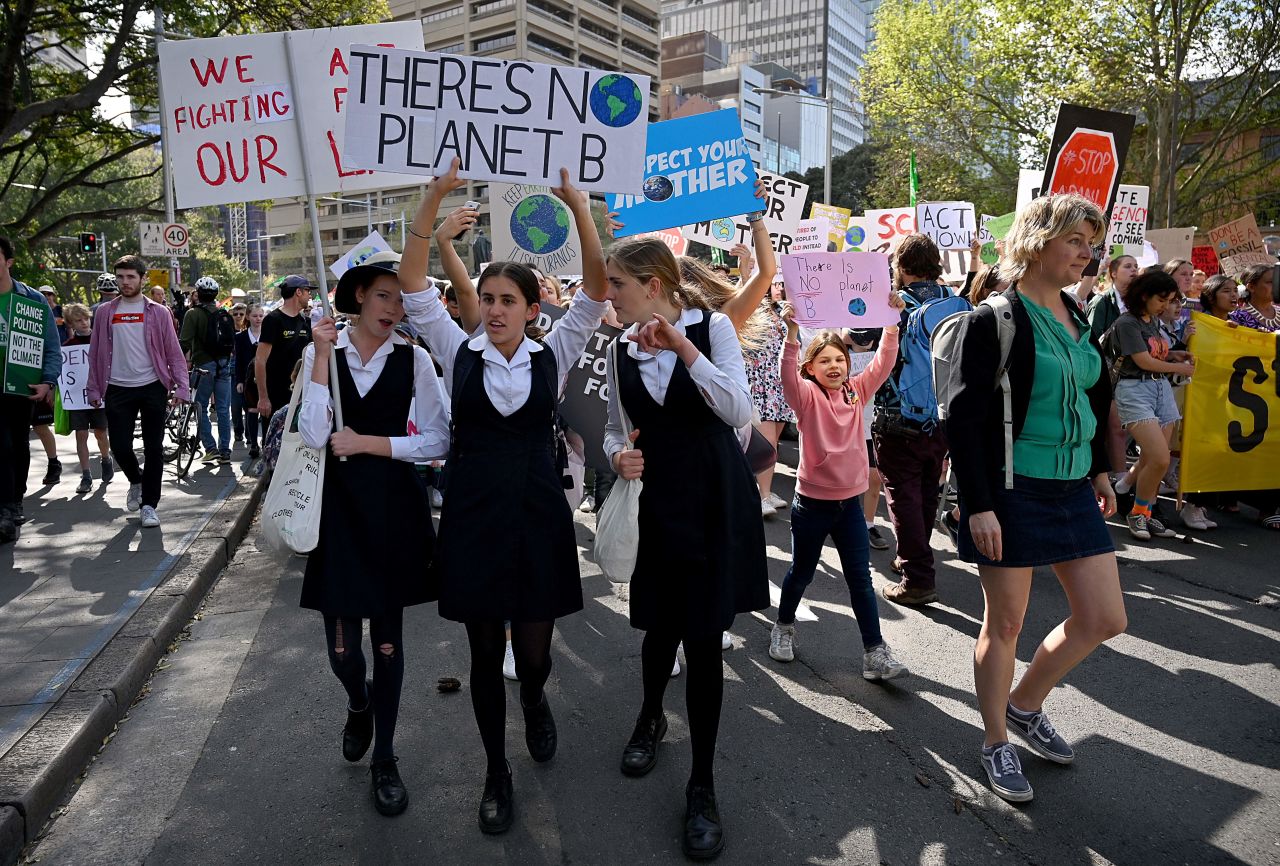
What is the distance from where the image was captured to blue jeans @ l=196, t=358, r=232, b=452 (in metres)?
11.6

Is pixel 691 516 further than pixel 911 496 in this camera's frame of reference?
No

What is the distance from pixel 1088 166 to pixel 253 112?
16.6 ft

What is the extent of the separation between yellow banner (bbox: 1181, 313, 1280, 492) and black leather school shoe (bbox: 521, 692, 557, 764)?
5.94 metres

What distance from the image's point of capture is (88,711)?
13.1 feet

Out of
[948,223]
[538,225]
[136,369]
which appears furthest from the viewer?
[948,223]

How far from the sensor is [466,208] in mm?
3406

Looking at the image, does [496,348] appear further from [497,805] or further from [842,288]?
[842,288]

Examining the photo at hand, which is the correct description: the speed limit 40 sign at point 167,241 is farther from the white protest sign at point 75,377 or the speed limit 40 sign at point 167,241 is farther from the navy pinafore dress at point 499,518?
the navy pinafore dress at point 499,518

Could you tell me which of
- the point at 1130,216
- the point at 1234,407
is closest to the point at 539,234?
the point at 1234,407

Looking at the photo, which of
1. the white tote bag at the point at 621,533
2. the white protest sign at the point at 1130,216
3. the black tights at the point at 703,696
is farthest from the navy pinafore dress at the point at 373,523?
the white protest sign at the point at 1130,216

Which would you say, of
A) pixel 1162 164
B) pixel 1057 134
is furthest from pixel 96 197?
pixel 1057 134

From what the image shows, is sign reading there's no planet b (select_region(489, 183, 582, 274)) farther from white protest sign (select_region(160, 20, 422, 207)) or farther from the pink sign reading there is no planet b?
white protest sign (select_region(160, 20, 422, 207))

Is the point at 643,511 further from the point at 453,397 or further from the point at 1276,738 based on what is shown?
the point at 1276,738

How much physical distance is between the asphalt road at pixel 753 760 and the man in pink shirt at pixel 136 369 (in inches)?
102
